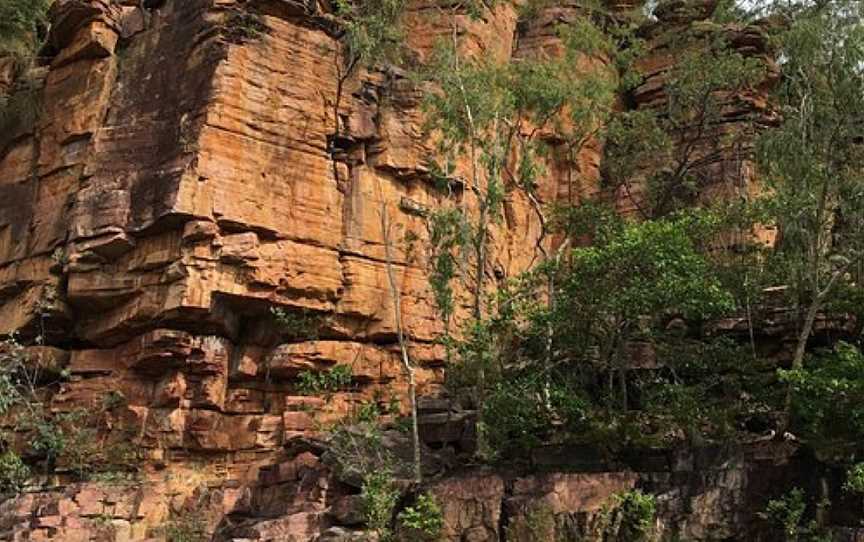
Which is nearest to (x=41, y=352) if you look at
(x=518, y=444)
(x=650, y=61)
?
(x=518, y=444)

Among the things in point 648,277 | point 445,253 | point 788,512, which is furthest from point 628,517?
point 445,253

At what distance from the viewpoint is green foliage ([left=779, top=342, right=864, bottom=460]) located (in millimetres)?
16219

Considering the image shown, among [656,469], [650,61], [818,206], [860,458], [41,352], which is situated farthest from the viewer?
[650,61]

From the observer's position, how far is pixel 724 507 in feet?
55.0

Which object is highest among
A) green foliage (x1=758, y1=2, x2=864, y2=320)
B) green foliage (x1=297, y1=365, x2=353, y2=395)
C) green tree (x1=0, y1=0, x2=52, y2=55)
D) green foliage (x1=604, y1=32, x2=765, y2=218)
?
green tree (x1=0, y1=0, x2=52, y2=55)

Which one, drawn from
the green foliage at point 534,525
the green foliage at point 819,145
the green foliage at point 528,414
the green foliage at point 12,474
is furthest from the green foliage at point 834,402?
the green foliage at point 12,474

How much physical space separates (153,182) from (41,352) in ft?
15.5

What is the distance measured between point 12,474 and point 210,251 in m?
6.20

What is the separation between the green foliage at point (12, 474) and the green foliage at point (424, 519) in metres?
8.84

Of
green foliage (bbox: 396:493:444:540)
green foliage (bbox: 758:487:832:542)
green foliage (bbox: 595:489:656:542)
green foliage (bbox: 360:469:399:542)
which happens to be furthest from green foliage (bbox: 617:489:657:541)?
green foliage (bbox: 360:469:399:542)

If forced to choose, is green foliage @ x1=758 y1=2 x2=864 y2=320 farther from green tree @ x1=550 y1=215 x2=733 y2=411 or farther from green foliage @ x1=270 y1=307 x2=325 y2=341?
green foliage @ x1=270 y1=307 x2=325 y2=341

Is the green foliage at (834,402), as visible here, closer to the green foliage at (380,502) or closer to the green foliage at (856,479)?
the green foliage at (856,479)

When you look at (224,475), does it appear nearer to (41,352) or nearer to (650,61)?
(41,352)

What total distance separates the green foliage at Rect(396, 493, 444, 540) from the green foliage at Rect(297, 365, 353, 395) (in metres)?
3.75
